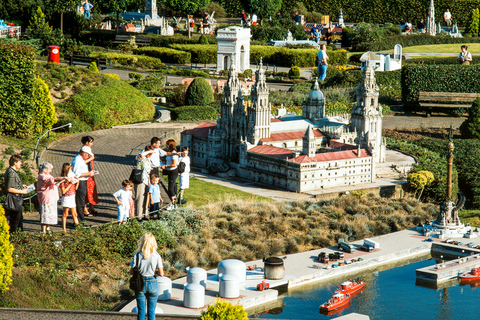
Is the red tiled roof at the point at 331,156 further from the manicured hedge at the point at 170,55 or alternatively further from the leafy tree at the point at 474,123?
the manicured hedge at the point at 170,55

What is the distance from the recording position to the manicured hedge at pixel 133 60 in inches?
2936

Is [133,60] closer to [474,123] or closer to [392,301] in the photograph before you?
[474,123]

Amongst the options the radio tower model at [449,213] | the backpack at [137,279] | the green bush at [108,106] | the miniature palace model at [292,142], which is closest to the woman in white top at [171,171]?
the miniature palace model at [292,142]

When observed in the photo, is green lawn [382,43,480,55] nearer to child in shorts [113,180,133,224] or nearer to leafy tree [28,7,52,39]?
leafy tree [28,7,52,39]

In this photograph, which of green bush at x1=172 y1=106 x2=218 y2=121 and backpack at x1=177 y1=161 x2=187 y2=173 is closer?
backpack at x1=177 y1=161 x2=187 y2=173

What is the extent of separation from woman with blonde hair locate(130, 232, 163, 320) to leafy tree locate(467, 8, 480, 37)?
3644 inches

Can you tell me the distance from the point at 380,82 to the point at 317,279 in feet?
144

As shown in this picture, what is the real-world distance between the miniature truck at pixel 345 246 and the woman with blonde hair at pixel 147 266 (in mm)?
12264

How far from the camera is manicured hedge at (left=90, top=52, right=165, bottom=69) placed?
2936 inches

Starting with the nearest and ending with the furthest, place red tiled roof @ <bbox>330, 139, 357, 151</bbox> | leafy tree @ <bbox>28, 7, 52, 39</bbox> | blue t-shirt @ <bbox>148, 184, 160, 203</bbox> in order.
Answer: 1. blue t-shirt @ <bbox>148, 184, 160, 203</bbox>
2. red tiled roof @ <bbox>330, 139, 357, 151</bbox>
3. leafy tree @ <bbox>28, 7, 52, 39</bbox>

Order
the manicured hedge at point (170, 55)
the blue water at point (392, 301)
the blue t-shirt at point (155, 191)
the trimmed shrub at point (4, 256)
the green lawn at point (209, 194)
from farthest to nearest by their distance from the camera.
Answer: the manicured hedge at point (170, 55) → the green lawn at point (209, 194) → the blue t-shirt at point (155, 191) → the blue water at point (392, 301) → the trimmed shrub at point (4, 256)

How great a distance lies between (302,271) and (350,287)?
6.39 feet

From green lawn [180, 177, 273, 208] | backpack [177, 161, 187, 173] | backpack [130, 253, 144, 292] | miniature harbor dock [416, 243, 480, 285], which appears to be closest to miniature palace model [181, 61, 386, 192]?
green lawn [180, 177, 273, 208]

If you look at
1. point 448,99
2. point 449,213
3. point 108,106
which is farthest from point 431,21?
point 449,213
